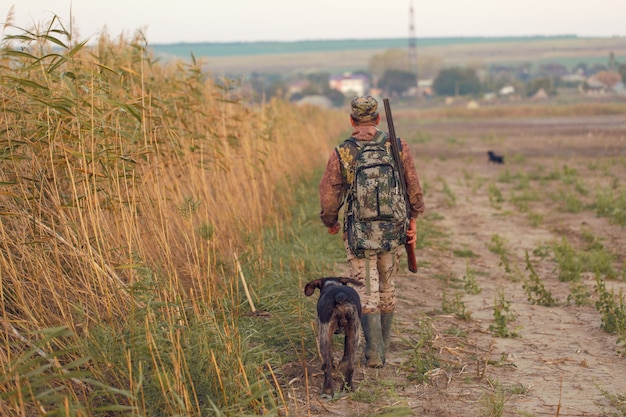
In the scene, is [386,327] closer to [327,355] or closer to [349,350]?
[349,350]

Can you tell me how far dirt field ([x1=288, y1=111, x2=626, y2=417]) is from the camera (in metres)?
5.11

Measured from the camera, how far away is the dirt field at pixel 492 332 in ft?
16.8

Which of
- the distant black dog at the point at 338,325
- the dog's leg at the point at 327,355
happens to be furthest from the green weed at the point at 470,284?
the dog's leg at the point at 327,355

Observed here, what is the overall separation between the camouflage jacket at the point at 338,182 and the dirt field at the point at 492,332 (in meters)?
1.04

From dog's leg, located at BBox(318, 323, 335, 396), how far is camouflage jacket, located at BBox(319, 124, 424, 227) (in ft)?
3.12

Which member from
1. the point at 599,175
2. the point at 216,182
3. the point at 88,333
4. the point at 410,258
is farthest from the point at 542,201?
the point at 88,333

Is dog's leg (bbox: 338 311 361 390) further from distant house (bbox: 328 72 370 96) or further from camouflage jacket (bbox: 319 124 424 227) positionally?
distant house (bbox: 328 72 370 96)

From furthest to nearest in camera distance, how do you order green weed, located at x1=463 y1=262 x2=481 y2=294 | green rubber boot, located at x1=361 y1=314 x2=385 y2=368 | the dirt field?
green weed, located at x1=463 y1=262 x2=481 y2=294 → green rubber boot, located at x1=361 y1=314 x2=385 y2=368 → the dirt field

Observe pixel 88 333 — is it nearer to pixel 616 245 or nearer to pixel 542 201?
pixel 616 245

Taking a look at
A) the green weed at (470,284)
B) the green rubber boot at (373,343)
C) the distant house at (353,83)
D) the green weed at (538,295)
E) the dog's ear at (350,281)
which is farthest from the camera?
the distant house at (353,83)

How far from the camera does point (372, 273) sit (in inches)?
231

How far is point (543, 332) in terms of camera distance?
6945mm

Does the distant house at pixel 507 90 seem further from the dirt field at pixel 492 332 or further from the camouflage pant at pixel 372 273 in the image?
the camouflage pant at pixel 372 273

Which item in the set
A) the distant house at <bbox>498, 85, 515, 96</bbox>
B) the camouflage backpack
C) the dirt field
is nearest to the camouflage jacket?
the camouflage backpack
